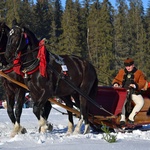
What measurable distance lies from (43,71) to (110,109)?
2368 millimetres

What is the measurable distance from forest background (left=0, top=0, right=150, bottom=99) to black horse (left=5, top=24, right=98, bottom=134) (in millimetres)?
35829

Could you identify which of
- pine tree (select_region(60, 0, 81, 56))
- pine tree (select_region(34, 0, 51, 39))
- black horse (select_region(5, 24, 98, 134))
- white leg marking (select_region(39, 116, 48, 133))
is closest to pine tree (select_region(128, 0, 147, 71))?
pine tree (select_region(60, 0, 81, 56))

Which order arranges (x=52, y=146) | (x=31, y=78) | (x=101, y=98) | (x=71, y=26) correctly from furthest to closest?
1. (x=71, y=26)
2. (x=101, y=98)
3. (x=31, y=78)
4. (x=52, y=146)

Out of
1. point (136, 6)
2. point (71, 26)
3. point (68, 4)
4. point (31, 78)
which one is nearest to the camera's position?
point (31, 78)

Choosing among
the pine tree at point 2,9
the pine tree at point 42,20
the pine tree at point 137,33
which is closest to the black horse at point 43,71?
the pine tree at point 137,33

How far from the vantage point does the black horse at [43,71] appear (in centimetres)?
823

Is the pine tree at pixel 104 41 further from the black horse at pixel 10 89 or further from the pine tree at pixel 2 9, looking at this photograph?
the black horse at pixel 10 89

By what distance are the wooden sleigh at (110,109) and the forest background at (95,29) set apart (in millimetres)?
34956

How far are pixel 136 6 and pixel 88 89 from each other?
60.9m

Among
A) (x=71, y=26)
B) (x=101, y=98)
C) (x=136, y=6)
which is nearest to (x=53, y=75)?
(x=101, y=98)

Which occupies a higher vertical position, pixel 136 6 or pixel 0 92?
pixel 136 6

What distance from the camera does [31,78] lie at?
325 inches

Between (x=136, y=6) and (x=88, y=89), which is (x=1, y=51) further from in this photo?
(x=136, y=6)

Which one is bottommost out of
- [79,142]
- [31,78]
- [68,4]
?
[79,142]
